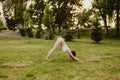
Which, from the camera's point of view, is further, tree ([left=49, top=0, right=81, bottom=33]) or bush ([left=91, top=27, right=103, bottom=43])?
tree ([left=49, top=0, right=81, bottom=33])

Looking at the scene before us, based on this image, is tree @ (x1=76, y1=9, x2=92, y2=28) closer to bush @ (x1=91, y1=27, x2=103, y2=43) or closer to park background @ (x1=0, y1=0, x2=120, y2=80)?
park background @ (x1=0, y1=0, x2=120, y2=80)

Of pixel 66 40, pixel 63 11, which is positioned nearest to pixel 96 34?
pixel 66 40

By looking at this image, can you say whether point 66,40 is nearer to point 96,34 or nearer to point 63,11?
point 96,34

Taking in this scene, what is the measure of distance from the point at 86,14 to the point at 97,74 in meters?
61.1

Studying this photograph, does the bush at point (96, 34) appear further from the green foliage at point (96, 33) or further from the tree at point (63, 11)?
the tree at point (63, 11)

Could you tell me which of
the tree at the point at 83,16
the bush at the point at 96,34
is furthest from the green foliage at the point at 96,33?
the tree at the point at 83,16

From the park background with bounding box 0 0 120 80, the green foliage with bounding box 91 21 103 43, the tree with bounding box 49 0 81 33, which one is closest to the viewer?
the park background with bounding box 0 0 120 80

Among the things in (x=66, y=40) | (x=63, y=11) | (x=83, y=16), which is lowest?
(x=66, y=40)

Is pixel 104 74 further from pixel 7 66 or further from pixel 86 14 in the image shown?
pixel 86 14

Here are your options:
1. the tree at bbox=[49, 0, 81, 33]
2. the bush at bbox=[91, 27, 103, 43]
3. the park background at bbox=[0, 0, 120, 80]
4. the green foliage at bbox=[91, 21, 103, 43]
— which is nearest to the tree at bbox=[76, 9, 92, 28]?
the park background at bbox=[0, 0, 120, 80]

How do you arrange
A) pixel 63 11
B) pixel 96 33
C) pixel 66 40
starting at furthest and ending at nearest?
pixel 63 11, pixel 66 40, pixel 96 33

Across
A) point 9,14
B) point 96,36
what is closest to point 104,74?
point 96,36

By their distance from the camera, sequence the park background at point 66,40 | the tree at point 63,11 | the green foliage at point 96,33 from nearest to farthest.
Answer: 1. the park background at point 66,40
2. the green foliage at point 96,33
3. the tree at point 63,11

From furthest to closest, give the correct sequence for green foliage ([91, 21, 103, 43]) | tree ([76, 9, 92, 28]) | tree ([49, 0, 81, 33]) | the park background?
1. tree ([76, 9, 92, 28])
2. tree ([49, 0, 81, 33])
3. green foliage ([91, 21, 103, 43])
4. the park background
